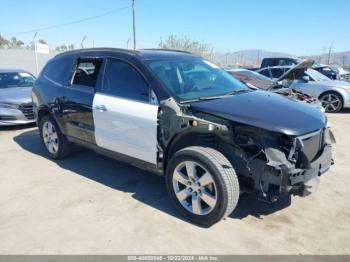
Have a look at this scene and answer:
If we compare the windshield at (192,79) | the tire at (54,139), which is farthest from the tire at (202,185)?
the tire at (54,139)

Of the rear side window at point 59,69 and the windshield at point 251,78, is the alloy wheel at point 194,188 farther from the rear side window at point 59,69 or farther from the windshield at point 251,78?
the windshield at point 251,78

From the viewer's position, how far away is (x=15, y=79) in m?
9.24

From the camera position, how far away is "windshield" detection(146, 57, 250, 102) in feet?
12.9

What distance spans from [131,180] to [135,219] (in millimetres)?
1126

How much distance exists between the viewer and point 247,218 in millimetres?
3719

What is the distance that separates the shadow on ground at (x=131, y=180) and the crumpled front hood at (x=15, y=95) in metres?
1.80

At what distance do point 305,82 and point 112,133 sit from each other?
8.29 meters

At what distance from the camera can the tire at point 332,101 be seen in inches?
410

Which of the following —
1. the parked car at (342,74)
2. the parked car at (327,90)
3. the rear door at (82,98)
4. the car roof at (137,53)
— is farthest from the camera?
the parked car at (342,74)

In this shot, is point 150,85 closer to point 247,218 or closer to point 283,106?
point 283,106

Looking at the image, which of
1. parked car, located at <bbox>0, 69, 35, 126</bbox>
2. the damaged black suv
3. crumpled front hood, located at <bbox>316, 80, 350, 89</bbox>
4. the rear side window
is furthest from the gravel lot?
crumpled front hood, located at <bbox>316, 80, 350, 89</bbox>

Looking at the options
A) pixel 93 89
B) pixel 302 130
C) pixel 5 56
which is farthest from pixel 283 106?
pixel 5 56

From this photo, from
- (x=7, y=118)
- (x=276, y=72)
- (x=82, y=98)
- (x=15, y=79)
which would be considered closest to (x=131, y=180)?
(x=82, y=98)

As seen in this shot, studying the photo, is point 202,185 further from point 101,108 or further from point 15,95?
point 15,95
